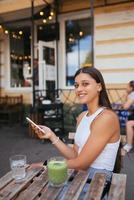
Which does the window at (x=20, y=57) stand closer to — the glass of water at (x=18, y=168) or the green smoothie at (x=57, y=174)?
the glass of water at (x=18, y=168)

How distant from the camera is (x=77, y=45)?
32.9 ft

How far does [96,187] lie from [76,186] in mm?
133

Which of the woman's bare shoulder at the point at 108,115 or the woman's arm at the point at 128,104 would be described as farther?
the woman's arm at the point at 128,104

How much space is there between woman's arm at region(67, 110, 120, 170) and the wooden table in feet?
0.31

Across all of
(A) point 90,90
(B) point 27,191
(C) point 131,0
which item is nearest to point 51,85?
(C) point 131,0

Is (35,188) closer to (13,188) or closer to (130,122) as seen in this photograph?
(13,188)

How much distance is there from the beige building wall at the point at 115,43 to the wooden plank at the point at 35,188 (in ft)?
22.8

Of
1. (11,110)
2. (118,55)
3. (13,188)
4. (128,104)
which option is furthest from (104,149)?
(11,110)

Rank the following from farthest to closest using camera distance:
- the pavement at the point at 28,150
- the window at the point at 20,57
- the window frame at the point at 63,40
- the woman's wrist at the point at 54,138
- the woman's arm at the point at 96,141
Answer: the window at the point at 20,57 < the window frame at the point at 63,40 < the pavement at the point at 28,150 < the woman's wrist at the point at 54,138 < the woman's arm at the point at 96,141

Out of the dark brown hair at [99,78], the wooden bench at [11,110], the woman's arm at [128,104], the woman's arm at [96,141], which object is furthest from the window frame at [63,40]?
the woman's arm at [96,141]

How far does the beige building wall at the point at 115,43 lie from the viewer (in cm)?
874

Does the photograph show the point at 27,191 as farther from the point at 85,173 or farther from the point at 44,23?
the point at 44,23

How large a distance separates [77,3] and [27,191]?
8.38 metres

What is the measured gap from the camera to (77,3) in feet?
31.6
